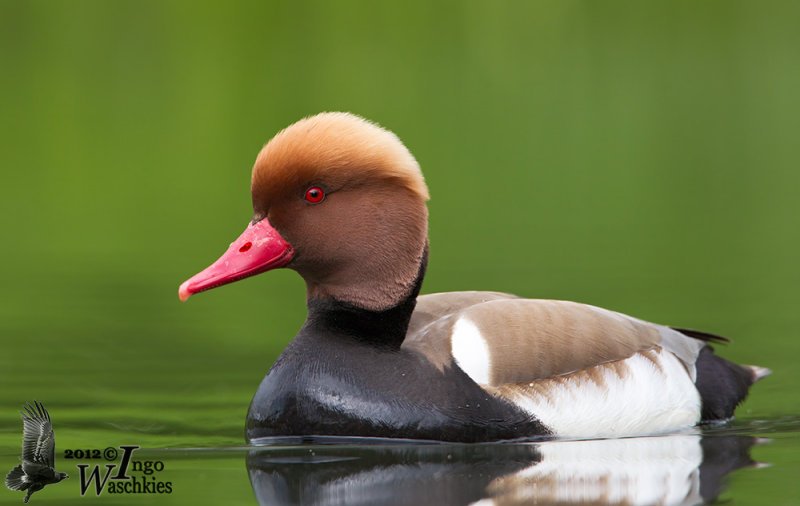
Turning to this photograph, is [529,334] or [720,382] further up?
[529,334]

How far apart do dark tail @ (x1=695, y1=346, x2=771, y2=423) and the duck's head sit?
1854mm

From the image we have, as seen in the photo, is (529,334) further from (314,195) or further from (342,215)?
(314,195)

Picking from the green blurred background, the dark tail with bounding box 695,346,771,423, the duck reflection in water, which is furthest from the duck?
the green blurred background

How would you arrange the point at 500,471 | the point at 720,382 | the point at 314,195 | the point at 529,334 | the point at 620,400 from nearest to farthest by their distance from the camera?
the point at 500,471, the point at 314,195, the point at 529,334, the point at 620,400, the point at 720,382

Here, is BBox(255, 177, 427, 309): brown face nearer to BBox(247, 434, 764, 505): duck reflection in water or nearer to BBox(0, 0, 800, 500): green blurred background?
BBox(247, 434, 764, 505): duck reflection in water

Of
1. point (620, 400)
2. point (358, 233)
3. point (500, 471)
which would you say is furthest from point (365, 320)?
point (620, 400)

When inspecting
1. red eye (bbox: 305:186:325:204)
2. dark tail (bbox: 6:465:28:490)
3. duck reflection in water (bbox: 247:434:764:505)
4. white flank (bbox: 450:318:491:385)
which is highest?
red eye (bbox: 305:186:325:204)

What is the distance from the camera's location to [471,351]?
241 inches

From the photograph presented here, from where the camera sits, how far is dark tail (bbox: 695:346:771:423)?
684 centimetres

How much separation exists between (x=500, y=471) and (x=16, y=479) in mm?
2015

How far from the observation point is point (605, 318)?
6688 mm

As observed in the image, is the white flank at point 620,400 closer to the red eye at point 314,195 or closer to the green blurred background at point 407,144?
the green blurred background at point 407,144

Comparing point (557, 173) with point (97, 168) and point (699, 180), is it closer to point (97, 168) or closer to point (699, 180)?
point (699, 180)

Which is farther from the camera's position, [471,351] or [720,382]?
[720,382]
